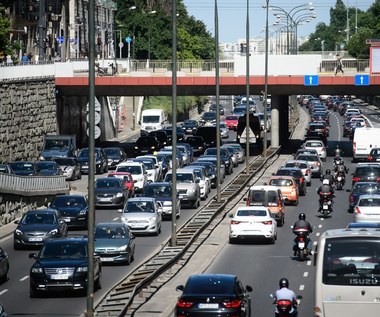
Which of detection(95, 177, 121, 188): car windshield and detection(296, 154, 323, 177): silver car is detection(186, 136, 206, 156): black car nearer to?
detection(296, 154, 323, 177): silver car

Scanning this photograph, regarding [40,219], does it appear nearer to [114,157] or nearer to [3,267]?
[3,267]

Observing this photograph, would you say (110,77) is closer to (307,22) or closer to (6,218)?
(6,218)

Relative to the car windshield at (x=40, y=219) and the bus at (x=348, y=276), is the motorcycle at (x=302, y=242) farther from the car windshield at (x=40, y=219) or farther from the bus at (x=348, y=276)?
the bus at (x=348, y=276)

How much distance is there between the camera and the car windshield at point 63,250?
34375 millimetres

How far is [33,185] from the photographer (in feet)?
186

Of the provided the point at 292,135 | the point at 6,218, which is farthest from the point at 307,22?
the point at 6,218

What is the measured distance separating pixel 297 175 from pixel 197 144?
27.6m

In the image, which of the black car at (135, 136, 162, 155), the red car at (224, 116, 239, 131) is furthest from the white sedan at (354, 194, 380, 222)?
the red car at (224, 116, 239, 131)

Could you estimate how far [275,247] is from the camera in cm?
4416

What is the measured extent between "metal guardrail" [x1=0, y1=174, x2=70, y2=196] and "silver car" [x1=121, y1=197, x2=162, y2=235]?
7.19 meters

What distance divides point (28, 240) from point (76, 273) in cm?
1055

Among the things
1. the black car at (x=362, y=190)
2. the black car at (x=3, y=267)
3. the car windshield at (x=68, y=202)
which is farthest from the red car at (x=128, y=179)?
the black car at (x=3, y=267)

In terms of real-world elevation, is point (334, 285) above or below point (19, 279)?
above

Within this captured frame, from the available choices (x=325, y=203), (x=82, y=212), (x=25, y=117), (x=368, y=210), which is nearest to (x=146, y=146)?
(x=25, y=117)
